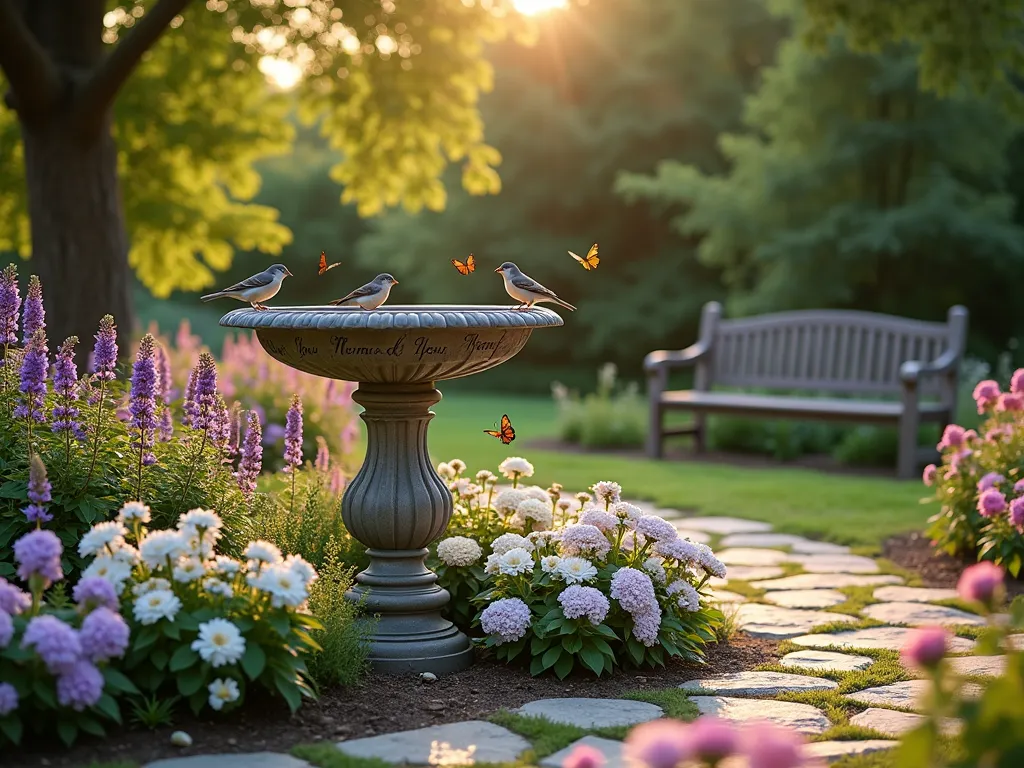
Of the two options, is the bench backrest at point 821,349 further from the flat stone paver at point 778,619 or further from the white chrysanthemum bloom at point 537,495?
the white chrysanthemum bloom at point 537,495

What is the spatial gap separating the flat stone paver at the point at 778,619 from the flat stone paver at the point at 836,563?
35.6 inches

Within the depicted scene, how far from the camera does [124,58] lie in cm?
686

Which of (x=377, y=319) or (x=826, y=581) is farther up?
(x=377, y=319)

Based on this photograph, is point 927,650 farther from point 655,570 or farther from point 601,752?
point 655,570

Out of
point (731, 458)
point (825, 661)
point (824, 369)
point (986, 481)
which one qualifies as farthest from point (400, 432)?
point (824, 369)

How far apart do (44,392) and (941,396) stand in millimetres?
8067

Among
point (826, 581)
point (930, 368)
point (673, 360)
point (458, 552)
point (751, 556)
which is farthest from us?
point (673, 360)

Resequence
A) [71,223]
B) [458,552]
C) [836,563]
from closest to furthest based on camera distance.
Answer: [458,552] → [836,563] → [71,223]

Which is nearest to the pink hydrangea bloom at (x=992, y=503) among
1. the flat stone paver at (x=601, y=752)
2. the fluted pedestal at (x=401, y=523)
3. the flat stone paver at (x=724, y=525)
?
the flat stone paver at (x=724, y=525)

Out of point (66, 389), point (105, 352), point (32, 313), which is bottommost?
point (66, 389)

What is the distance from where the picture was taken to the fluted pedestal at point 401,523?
4.21 m

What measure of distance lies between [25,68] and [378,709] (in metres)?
5.12

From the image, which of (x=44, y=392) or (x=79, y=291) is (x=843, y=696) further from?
(x=79, y=291)

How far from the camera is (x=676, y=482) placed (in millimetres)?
9180
